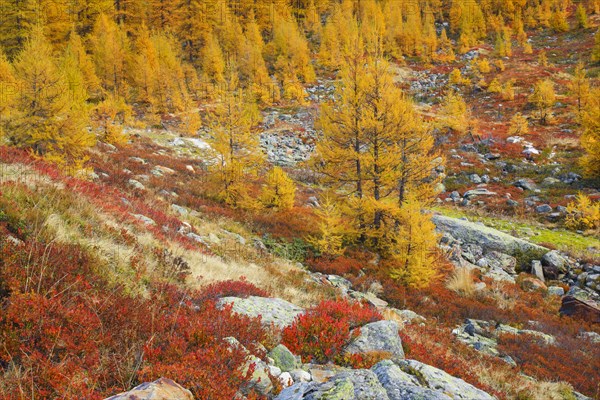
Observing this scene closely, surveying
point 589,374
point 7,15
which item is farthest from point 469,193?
point 7,15

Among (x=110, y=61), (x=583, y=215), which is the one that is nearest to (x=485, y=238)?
(x=583, y=215)

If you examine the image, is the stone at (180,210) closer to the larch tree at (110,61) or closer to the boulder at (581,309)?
the boulder at (581,309)

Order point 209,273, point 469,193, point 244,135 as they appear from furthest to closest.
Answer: point 469,193 < point 244,135 < point 209,273

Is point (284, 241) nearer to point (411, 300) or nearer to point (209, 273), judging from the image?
point (411, 300)

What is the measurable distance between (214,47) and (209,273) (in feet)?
191

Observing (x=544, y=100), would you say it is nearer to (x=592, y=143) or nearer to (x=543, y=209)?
(x=592, y=143)

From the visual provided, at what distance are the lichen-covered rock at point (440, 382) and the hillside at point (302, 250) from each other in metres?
→ 0.03

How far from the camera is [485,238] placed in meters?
17.1

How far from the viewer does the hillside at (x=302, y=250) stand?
340 cm

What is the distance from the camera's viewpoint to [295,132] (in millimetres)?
41531

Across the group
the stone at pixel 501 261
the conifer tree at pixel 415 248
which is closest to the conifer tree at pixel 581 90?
the stone at pixel 501 261

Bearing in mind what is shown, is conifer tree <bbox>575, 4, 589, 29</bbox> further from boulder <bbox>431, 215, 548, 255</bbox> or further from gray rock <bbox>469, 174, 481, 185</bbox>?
boulder <bbox>431, 215, 548, 255</bbox>

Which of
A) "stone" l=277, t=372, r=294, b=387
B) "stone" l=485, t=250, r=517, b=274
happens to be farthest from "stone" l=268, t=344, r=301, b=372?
"stone" l=485, t=250, r=517, b=274

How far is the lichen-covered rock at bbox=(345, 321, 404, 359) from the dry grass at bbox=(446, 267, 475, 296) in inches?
369
